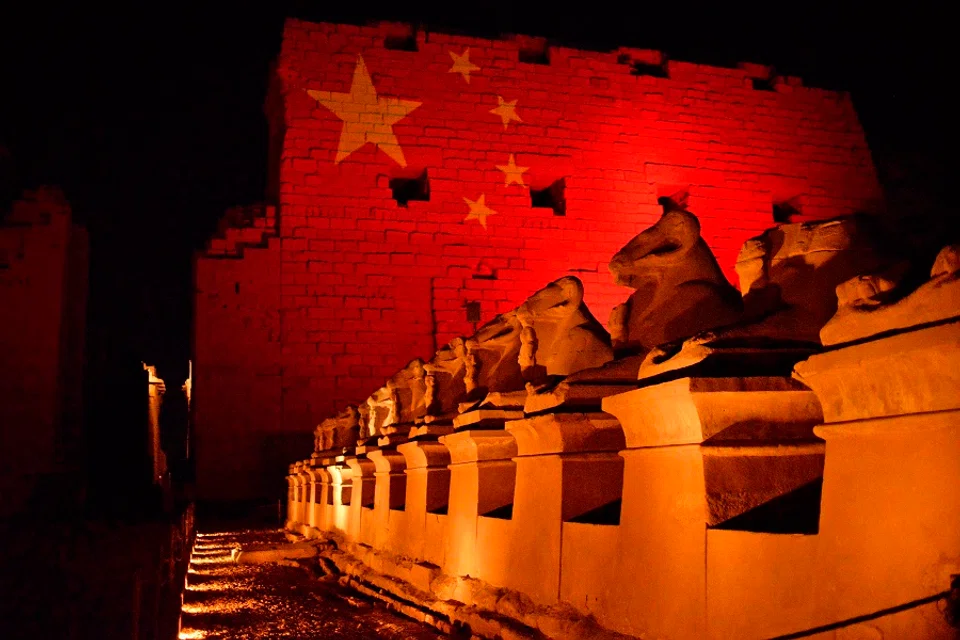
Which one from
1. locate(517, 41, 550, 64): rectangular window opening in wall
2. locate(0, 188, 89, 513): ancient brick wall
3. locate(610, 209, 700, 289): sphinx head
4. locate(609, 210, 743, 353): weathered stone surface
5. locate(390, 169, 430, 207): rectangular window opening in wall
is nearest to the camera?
locate(609, 210, 743, 353): weathered stone surface

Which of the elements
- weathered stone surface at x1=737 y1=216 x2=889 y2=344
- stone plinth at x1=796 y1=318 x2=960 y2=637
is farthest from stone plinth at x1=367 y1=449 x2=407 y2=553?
stone plinth at x1=796 y1=318 x2=960 y2=637

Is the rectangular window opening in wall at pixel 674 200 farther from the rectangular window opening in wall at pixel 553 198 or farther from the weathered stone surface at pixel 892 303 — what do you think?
the weathered stone surface at pixel 892 303

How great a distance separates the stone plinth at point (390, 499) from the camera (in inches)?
247

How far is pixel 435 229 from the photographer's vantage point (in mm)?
14758

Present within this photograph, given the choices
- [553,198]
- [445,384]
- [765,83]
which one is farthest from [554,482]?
[765,83]

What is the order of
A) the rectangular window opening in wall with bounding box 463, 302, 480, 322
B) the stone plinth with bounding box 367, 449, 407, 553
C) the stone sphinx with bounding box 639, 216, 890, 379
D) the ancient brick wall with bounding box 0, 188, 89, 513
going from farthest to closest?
the rectangular window opening in wall with bounding box 463, 302, 480, 322 < the ancient brick wall with bounding box 0, 188, 89, 513 < the stone plinth with bounding box 367, 449, 407, 553 < the stone sphinx with bounding box 639, 216, 890, 379

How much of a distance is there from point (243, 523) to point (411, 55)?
27.0ft

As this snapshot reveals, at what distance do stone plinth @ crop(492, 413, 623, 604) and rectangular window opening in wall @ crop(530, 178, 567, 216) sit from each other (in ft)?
39.4

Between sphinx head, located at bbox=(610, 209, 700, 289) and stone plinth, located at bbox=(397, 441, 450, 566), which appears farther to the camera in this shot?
stone plinth, located at bbox=(397, 441, 450, 566)

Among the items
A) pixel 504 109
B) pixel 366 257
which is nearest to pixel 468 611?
pixel 366 257

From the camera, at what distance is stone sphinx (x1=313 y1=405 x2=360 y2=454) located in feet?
32.2

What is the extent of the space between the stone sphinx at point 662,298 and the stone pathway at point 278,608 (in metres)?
1.60

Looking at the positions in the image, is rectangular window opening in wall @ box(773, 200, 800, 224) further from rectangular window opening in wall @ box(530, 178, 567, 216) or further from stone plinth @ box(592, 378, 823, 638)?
stone plinth @ box(592, 378, 823, 638)

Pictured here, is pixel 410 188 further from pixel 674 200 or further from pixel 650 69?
pixel 650 69
